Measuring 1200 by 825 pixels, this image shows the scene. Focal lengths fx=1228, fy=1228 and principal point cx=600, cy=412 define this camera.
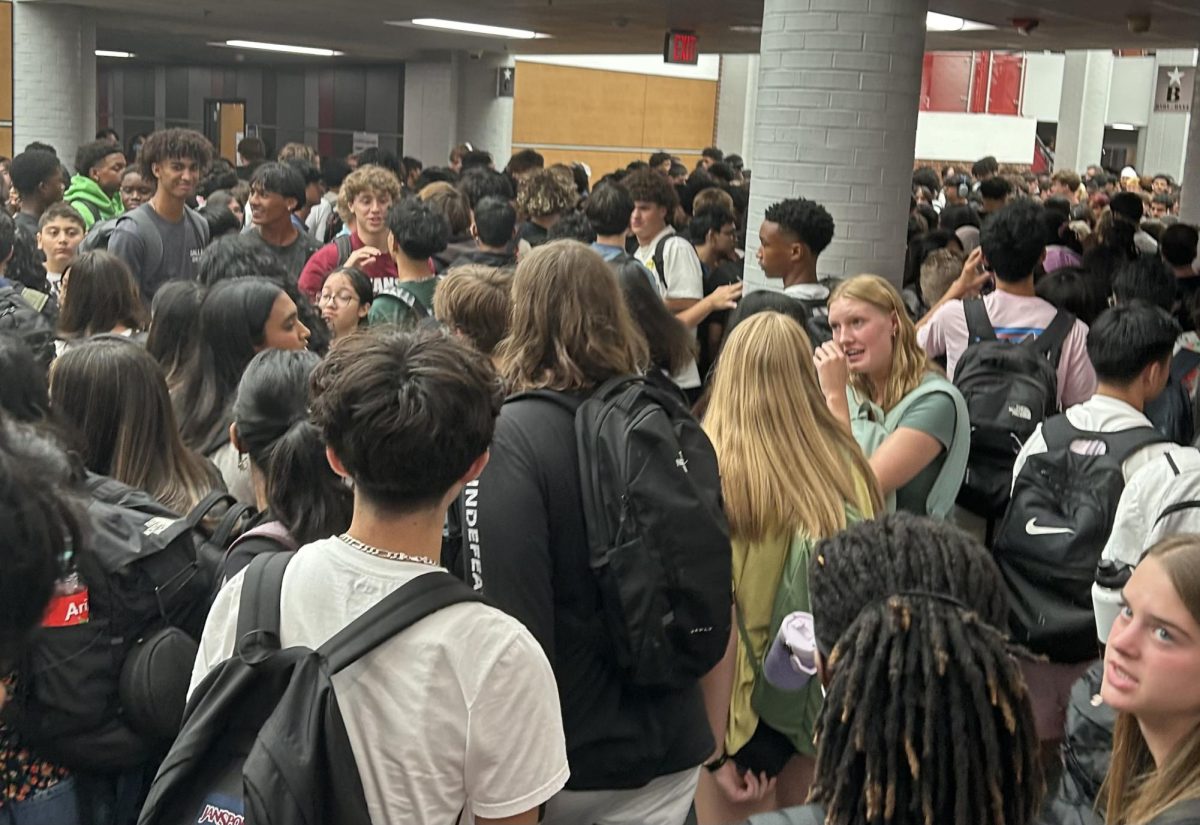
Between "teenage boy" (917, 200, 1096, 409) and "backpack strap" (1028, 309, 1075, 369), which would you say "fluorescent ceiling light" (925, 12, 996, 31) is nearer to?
"teenage boy" (917, 200, 1096, 409)

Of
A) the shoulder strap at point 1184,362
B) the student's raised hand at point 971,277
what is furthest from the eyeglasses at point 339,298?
the shoulder strap at point 1184,362

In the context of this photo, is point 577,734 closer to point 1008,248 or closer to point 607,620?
point 607,620

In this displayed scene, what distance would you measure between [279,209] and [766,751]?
4.56 meters

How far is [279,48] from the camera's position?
2059 centimetres

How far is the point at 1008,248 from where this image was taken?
5.26 metres

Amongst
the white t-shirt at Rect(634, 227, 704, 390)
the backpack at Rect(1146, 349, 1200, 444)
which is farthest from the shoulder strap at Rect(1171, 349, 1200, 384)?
the white t-shirt at Rect(634, 227, 704, 390)

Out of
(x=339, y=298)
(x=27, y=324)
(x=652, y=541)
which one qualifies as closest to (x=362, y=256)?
(x=339, y=298)

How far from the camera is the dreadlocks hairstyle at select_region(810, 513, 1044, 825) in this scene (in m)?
1.59

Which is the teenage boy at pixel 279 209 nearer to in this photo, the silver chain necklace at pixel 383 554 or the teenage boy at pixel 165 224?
the teenage boy at pixel 165 224

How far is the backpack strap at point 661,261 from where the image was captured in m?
6.65

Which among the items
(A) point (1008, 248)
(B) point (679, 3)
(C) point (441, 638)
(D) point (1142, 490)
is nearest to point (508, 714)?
(C) point (441, 638)

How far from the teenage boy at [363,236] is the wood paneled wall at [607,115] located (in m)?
16.6

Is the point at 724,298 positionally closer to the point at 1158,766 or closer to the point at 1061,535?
the point at 1061,535

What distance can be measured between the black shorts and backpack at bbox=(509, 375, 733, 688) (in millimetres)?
669
